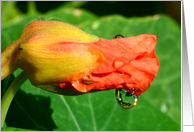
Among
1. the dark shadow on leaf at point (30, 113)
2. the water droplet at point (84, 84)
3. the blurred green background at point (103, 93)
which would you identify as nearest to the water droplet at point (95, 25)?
the blurred green background at point (103, 93)

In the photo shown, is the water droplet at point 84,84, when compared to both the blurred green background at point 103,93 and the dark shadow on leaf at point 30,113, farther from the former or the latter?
the dark shadow on leaf at point 30,113

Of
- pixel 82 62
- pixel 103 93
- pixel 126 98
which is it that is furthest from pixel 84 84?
pixel 103 93

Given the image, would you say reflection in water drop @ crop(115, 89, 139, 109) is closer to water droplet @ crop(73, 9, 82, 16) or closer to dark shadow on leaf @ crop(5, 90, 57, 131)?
dark shadow on leaf @ crop(5, 90, 57, 131)

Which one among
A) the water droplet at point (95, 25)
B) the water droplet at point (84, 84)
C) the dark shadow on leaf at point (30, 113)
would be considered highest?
the water droplet at point (95, 25)

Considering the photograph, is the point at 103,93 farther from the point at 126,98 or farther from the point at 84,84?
the point at 84,84

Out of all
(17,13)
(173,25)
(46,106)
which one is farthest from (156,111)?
(17,13)

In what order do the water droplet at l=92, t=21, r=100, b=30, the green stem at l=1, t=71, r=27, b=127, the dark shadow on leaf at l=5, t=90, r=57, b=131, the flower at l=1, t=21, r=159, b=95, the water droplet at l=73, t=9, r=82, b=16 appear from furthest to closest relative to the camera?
the water droplet at l=73, t=9, r=82, b=16, the water droplet at l=92, t=21, r=100, b=30, the dark shadow on leaf at l=5, t=90, r=57, b=131, the green stem at l=1, t=71, r=27, b=127, the flower at l=1, t=21, r=159, b=95

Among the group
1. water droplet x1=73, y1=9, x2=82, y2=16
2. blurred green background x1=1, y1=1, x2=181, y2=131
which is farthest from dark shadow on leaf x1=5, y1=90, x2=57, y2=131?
water droplet x1=73, y1=9, x2=82, y2=16

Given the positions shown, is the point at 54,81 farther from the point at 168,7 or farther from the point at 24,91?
the point at 168,7
